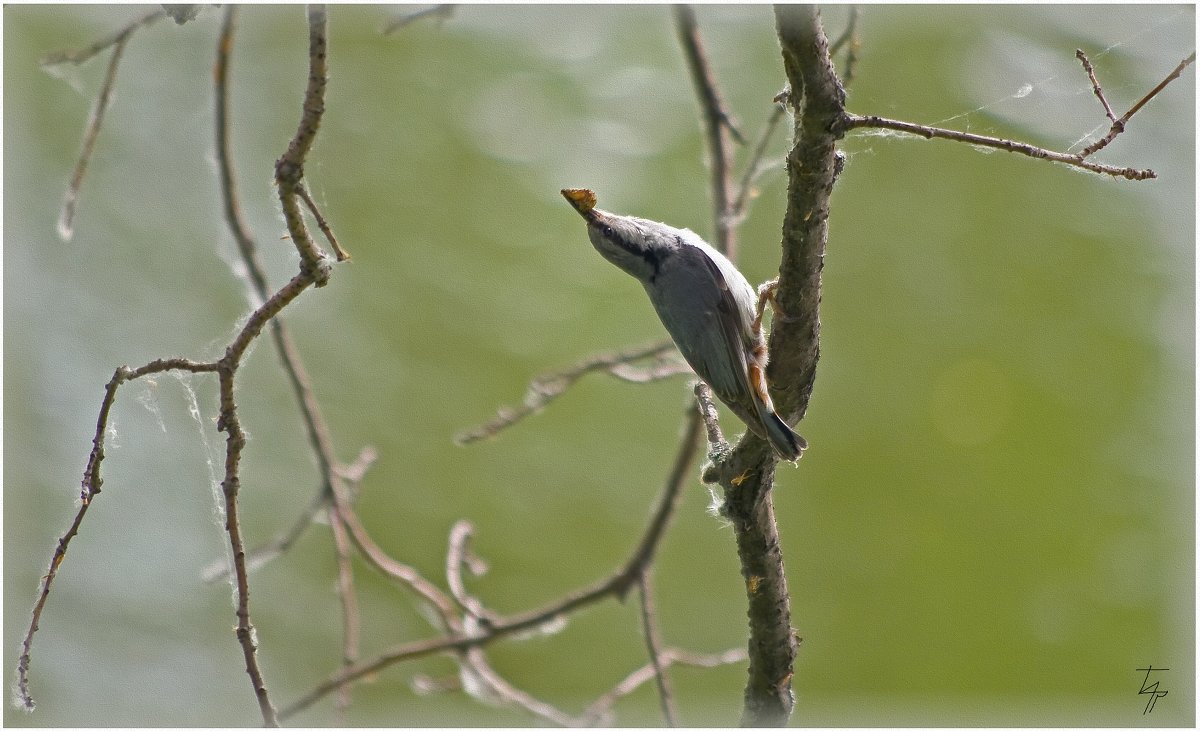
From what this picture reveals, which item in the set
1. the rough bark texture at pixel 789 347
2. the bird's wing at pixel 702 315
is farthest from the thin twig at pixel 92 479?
the bird's wing at pixel 702 315

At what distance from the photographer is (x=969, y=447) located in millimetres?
5215

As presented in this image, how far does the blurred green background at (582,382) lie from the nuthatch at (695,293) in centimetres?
203

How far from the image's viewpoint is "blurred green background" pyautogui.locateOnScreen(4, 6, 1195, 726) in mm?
5055

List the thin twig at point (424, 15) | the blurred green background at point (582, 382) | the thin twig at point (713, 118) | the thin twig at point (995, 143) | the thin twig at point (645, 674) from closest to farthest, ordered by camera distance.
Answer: the thin twig at point (995, 143), the thin twig at point (424, 15), the thin twig at point (713, 118), the thin twig at point (645, 674), the blurred green background at point (582, 382)

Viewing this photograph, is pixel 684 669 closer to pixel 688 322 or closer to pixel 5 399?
pixel 688 322

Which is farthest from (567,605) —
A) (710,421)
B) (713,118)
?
(713,118)

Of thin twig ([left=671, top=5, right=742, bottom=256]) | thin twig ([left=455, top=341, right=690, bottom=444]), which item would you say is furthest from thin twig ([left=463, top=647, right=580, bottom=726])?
thin twig ([left=671, top=5, right=742, bottom=256])

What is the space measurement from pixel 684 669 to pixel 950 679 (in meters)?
1.42

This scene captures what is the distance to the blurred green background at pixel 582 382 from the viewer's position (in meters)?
5.05

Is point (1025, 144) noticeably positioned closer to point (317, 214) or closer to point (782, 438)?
point (782, 438)

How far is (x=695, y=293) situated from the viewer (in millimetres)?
2609

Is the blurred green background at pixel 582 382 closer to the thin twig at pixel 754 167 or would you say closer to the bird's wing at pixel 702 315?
the thin twig at pixel 754 167

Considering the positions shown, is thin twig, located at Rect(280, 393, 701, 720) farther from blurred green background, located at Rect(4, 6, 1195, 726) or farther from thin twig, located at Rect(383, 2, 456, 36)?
blurred green background, located at Rect(4, 6, 1195, 726)

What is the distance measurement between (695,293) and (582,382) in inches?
145
